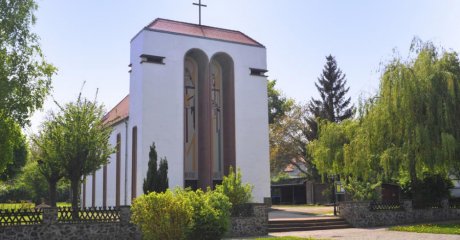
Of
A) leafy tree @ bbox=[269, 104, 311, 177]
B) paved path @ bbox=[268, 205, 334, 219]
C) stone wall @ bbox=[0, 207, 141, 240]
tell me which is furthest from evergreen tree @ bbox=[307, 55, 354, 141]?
stone wall @ bbox=[0, 207, 141, 240]

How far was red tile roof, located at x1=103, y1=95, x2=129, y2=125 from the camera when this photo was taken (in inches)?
1258


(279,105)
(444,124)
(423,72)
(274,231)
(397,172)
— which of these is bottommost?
(274,231)

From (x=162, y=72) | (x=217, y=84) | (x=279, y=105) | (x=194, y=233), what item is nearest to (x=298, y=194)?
(x=279, y=105)

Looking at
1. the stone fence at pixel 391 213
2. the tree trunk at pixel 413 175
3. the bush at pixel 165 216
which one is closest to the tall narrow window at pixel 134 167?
the stone fence at pixel 391 213

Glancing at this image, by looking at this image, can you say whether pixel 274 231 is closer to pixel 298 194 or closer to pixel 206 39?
pixel 206 39

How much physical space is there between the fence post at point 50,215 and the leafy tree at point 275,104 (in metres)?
33.7

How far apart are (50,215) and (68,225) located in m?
0.71

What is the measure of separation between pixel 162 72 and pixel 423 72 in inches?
539

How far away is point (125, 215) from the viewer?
58.7 feet

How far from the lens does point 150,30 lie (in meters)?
27.0

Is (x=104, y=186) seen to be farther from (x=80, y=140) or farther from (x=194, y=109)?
(x=80, y=140)

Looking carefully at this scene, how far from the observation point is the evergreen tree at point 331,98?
160 feet

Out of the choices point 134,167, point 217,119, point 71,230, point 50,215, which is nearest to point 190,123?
point 217,119

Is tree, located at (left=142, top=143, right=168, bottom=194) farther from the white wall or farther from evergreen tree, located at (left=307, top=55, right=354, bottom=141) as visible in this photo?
evergreen tree, located at (left=307, top=55, right=354, bottom=141)
